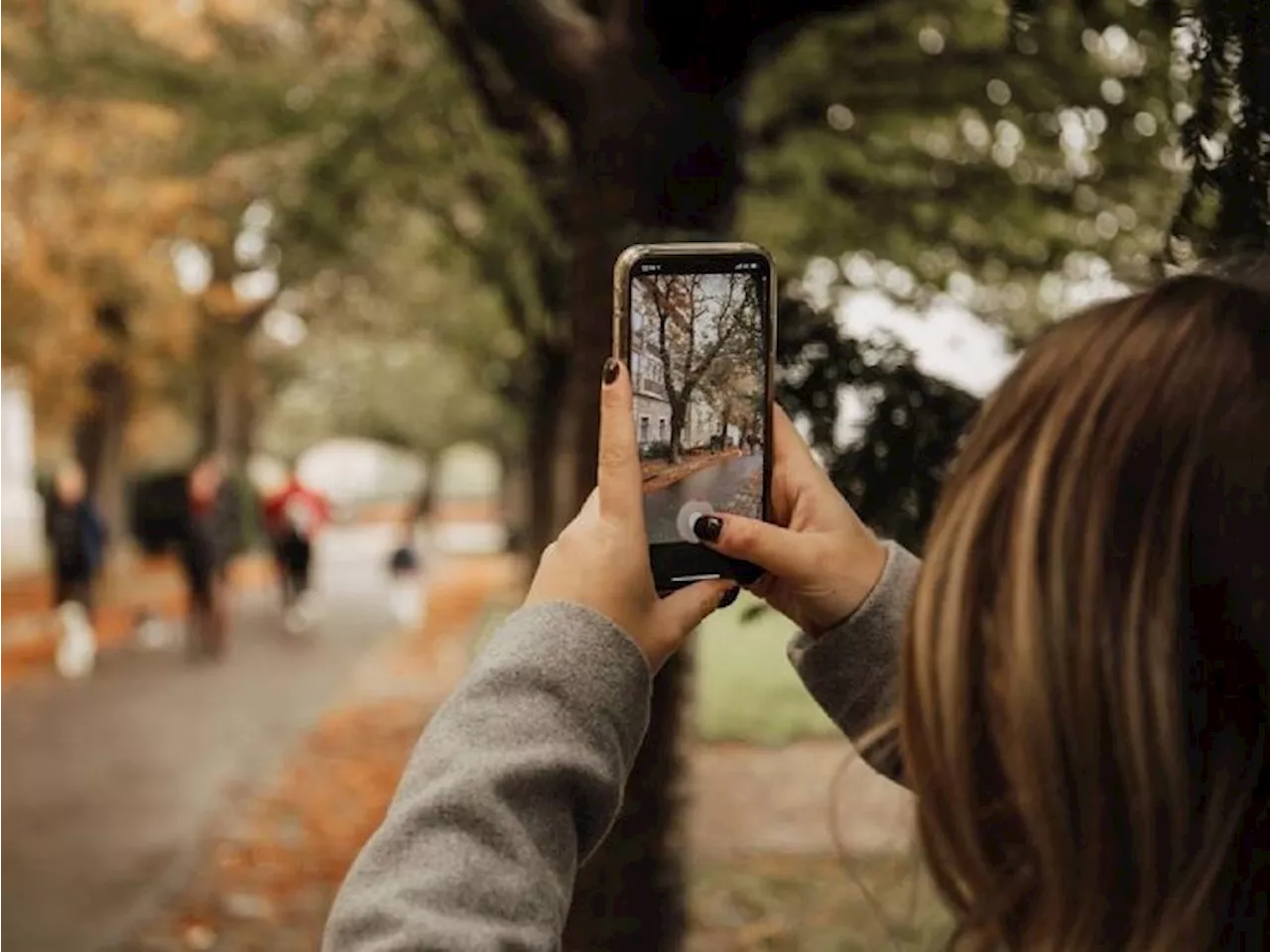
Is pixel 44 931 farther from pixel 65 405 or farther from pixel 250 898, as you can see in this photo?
pixel 65 405

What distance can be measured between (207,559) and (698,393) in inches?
479

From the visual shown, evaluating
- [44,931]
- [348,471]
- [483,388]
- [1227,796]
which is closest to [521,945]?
[1227,796]

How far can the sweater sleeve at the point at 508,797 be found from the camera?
2.88 feet

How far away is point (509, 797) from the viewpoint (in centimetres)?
90

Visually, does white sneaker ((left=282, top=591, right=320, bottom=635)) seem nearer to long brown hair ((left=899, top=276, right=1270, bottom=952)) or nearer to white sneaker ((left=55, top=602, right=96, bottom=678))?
white sneaker ((left=55, top=602, right=96, bottom=678))

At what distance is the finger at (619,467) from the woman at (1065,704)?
12 cm

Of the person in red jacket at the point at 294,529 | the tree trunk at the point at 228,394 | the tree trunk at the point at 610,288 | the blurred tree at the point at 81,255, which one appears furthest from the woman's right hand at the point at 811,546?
the tree trunk at the point at 228,394

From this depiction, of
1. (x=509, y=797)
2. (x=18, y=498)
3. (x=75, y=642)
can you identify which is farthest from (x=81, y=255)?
(x=18, y=498)

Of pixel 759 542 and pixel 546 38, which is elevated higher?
pixel 546 38

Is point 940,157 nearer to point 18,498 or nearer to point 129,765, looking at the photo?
point 129,765

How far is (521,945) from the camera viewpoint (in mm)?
886

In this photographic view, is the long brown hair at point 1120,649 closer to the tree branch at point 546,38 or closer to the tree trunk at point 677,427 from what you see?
the tree trunk at point 677,427

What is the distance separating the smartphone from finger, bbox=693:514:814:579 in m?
0.01

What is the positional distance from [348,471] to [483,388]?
24006 millimetres
